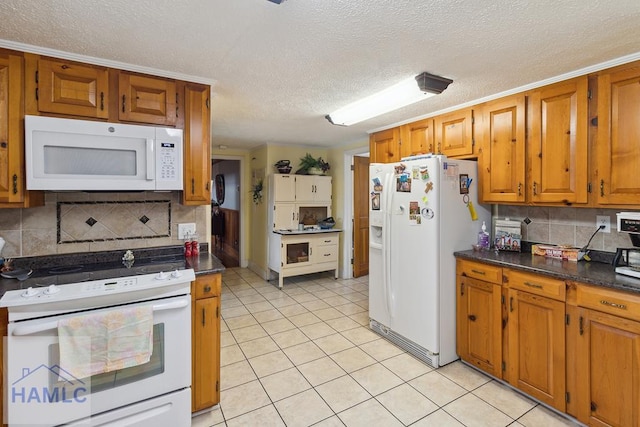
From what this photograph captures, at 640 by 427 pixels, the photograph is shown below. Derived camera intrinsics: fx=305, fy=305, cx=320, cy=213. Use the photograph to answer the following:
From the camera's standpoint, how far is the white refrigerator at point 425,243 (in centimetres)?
250

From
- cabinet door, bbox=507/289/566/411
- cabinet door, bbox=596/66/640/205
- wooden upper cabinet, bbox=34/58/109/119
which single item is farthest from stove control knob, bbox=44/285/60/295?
cabinet door, bbox=596/66/640/205

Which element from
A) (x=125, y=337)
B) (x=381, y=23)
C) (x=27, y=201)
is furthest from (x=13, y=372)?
(x=381, y=23)

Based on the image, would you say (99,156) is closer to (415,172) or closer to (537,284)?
(415,172)

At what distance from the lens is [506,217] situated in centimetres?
284

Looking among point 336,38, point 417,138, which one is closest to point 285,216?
point 417,138

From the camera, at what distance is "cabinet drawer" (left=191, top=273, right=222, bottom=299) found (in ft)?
6.26

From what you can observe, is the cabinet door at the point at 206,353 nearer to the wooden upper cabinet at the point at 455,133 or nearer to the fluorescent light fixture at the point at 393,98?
the fluorescent light fixture at the point at 393,98

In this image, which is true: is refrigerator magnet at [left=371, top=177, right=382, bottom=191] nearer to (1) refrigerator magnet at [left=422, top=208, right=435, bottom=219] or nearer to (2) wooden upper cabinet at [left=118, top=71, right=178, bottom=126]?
(1) refrigerator magnet at [left=422, top=208, right=435, bottom=219]

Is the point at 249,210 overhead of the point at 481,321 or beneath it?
overhead

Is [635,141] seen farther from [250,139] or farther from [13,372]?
[250,139]

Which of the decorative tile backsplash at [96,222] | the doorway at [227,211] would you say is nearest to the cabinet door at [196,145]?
the decorative tile backsplash at [96,222]

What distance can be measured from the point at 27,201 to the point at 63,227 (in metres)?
0.36

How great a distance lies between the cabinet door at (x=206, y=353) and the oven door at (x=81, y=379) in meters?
0.12

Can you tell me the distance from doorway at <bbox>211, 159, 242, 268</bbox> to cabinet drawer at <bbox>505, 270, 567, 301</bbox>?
4.65m
